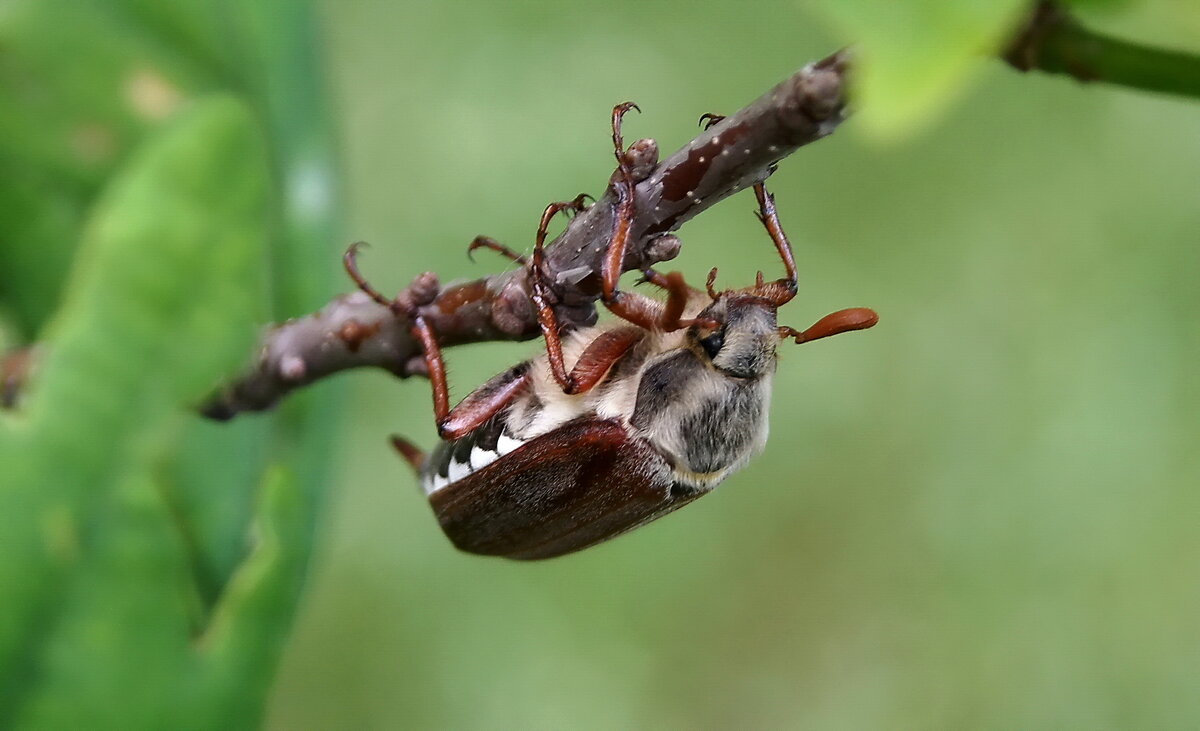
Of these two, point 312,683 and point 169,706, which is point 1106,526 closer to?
point 312,683

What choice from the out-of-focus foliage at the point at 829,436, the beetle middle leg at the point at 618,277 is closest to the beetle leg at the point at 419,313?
the beetle middle leg at the point at 618,277

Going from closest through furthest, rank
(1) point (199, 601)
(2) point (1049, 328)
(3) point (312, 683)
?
(1) point (199, 601), (3) point (312, 683), (2) point (1049, 328)

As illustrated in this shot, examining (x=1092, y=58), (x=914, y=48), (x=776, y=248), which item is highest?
(x=914, y=48)

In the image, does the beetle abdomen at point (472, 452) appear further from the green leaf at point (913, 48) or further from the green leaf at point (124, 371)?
the green leaf at point (913, 48)

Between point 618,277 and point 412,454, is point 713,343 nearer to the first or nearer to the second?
point 618,277

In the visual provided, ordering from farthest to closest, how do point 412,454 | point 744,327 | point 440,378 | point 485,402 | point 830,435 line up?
point 830,435, point 412,454, point 485,402, point 744,327, point 440,378

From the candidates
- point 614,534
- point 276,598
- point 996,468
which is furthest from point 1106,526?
point 276,598

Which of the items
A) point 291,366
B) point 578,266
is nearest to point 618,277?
point 578,266
